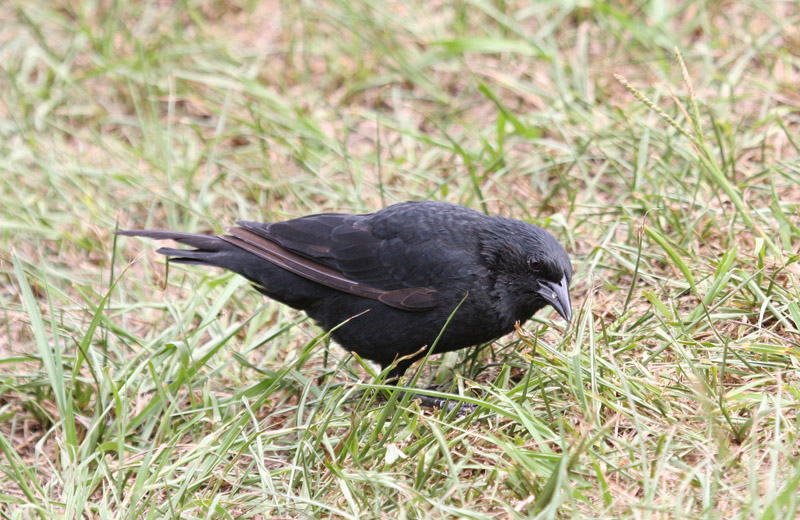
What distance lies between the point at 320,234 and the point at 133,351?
1.13 metres

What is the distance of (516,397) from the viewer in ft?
11.0

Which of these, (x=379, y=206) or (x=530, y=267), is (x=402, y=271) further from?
(x=379, y=206)

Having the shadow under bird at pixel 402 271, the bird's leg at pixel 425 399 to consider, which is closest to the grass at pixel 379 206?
the bird's leg at pixel 425 399

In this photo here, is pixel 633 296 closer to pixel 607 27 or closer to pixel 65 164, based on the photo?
pixel 607 27

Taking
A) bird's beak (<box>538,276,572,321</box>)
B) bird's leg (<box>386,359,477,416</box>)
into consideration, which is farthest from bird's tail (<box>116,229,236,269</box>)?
bird's beak (<box>538,276,572,321</box>)

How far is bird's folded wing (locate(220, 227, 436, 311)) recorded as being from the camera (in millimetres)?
3762

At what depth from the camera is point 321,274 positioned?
13.1 feet

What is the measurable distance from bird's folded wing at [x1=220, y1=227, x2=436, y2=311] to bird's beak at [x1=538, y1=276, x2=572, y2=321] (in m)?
0.49

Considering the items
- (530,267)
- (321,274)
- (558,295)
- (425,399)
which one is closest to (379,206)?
(321,274)

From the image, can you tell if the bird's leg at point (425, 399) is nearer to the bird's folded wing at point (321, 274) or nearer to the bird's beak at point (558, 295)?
the bird's folded wing at point (321, 274)

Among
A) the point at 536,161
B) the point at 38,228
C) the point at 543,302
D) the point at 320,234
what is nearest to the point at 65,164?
the point at 38,228

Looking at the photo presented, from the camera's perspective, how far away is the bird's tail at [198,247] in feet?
13.6

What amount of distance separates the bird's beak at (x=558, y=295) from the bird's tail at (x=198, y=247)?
4.94 ft

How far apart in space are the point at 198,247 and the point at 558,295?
181cm
